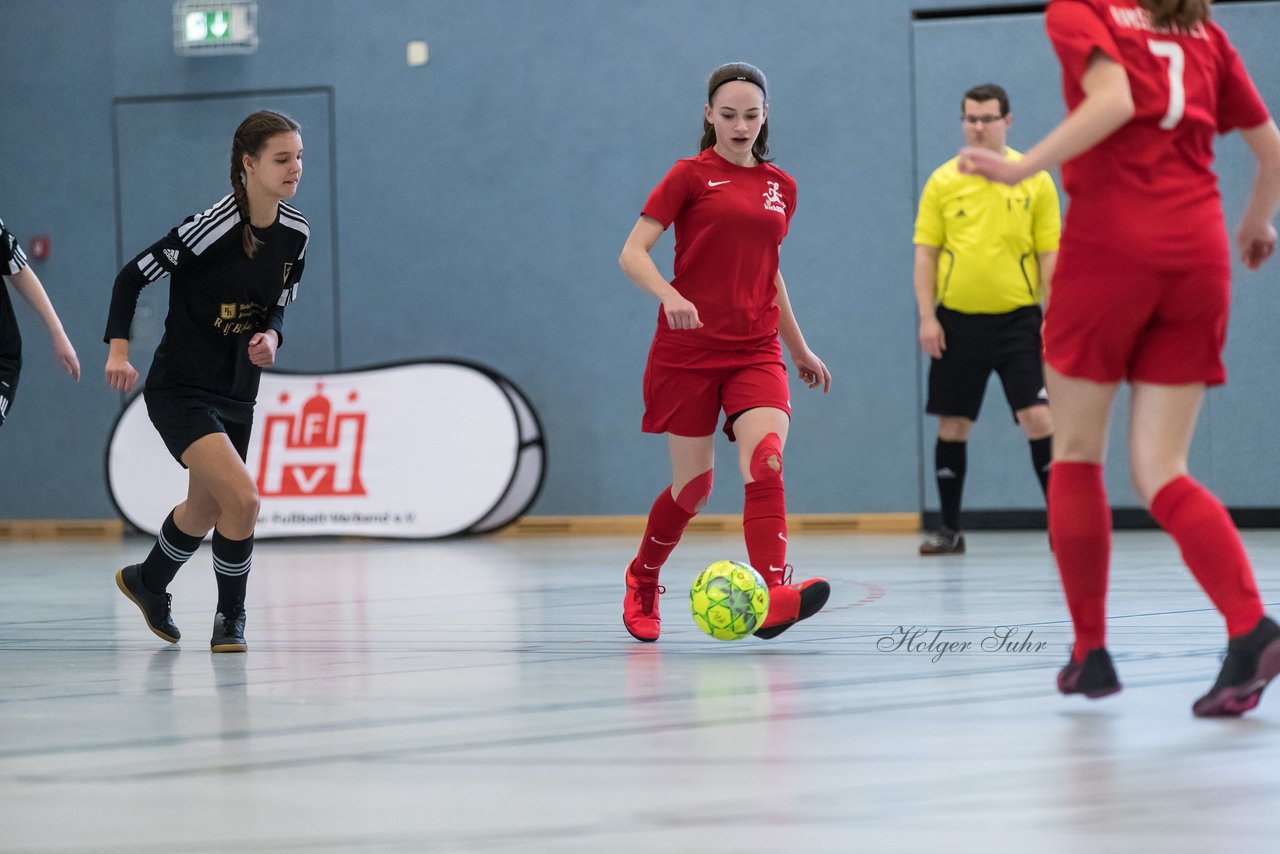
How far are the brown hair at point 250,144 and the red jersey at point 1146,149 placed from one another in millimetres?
2206

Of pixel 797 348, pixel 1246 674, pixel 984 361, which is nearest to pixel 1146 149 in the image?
pixel 1246 674

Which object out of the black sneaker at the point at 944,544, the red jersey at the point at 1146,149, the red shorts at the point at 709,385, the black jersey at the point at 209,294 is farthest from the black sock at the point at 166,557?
the black sneaker at the point at 944,544

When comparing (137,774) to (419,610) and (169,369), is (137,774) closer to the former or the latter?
(169,369)

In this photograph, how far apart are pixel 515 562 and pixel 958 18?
3887mm

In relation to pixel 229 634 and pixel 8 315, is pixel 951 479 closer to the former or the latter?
pixel 229 634

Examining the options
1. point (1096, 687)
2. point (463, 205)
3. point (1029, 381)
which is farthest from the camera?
point (463, 205)

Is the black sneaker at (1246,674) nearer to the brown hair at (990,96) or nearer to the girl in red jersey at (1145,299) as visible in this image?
the girl in red jersey at (1145,299)

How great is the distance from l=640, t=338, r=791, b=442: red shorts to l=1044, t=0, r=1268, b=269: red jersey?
1.29 metres

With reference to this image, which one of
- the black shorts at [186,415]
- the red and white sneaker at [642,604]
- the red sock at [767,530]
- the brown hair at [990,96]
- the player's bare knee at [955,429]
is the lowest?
the red and white sneaker at [642,604]

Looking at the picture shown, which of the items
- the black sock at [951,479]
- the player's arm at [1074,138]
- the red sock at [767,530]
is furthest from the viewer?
the black sock at [951,479]

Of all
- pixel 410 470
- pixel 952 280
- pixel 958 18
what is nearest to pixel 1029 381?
pixel 952 280

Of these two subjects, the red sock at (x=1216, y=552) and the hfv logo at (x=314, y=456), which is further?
the hfv logo at (x=314, y=456)

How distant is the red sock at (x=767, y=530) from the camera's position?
4.26 metres

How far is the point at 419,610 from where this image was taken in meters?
5.59
